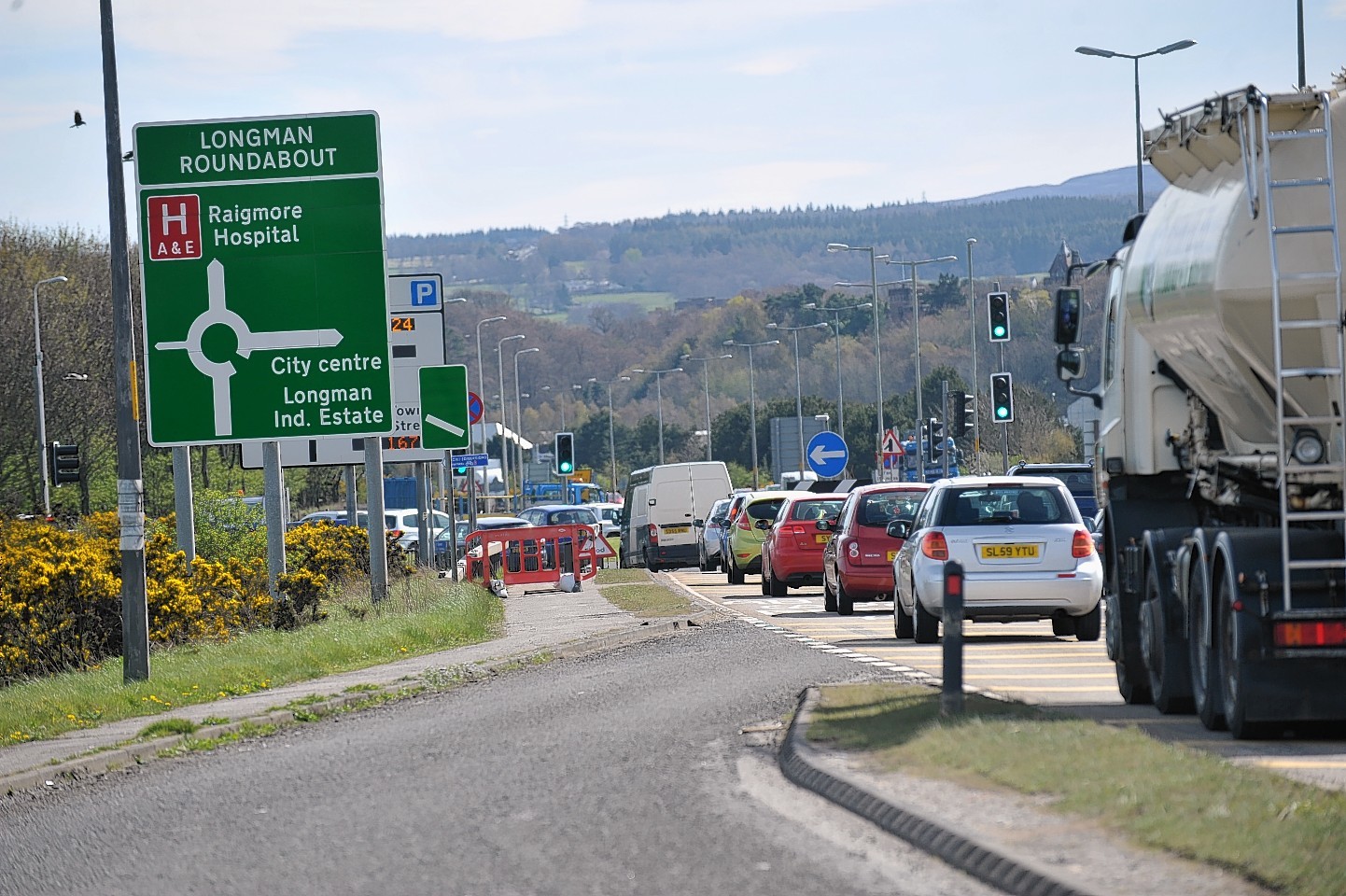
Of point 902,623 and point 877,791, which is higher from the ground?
point 877,791

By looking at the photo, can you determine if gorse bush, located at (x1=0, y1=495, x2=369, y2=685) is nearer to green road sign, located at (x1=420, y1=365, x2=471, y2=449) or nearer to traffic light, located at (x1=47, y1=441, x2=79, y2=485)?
green road sign, located at (x1=420, y1=365, x2=471, y2=449)

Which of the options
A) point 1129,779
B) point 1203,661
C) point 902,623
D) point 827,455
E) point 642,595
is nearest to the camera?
point 1129,779

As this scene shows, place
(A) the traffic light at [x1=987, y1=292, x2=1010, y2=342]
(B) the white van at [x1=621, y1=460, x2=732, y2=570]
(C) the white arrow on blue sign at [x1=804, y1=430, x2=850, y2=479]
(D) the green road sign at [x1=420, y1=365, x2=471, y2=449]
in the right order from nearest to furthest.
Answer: (D) the green road sign at [x1=420, y1=365, x2=471, y2=449] < (A) the traffic light at [x1=987, y1=292, x2=1010, y2=342] < (C) the white arrow on blue sign at [x1=804, y1=430, x2=850, y2=479] < (B) the white van at [x1=621, y1=460, x2=732, y2=570]

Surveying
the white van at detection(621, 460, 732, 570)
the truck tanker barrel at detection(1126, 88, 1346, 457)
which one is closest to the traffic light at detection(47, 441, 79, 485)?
the white van at detection(621, 460, 732, 570)

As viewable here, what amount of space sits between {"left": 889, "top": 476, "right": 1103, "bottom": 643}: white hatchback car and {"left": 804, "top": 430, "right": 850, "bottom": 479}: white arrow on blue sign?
22.6 meters

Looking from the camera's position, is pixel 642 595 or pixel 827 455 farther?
pixel 827 455

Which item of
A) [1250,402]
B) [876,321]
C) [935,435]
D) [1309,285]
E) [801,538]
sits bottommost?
[801,538]

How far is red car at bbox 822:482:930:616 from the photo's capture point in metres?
24.6

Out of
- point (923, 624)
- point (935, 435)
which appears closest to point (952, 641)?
point (923, 624)

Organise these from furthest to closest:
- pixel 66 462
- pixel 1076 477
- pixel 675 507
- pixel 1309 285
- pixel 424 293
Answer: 1. pixel 675 507
2. pixel 66 462
3. pixel 424 293
4. pixel 1076 477
5. pixel 1309 285

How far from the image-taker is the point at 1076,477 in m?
34.1

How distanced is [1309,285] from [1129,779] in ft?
10.6

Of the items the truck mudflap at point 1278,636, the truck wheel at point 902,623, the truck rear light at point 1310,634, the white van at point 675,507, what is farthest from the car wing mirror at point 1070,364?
the white van at point 675,507

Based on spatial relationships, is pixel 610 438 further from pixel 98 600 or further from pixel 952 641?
pixel 952 641
